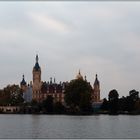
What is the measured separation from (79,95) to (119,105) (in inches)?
631

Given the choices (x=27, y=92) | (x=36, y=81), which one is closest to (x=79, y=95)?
(x=36, y=81)

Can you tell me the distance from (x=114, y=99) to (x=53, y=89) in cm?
3985

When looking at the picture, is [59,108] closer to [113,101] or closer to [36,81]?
[113,101]

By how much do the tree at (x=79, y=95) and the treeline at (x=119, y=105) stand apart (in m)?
8.64

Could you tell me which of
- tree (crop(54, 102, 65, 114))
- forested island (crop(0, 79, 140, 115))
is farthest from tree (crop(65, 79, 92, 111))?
tree (crop(54, 102, 65, 114))

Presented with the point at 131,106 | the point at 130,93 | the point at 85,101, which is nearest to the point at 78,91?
the point at 85,101

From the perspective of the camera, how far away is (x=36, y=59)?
149 meters

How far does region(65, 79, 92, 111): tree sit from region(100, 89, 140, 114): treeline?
8.64 m

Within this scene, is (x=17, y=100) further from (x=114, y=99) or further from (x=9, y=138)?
(x=9, y=138)

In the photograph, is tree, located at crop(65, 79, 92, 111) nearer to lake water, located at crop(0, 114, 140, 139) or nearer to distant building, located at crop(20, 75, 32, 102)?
lake water, located at crop(0, 114, 140, 139)

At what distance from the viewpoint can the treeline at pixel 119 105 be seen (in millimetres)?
110438

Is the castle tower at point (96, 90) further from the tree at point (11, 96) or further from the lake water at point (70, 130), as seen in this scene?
the lake water at point (70, 130)

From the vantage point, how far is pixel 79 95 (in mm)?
100938

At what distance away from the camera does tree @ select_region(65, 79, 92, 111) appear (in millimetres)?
99738
